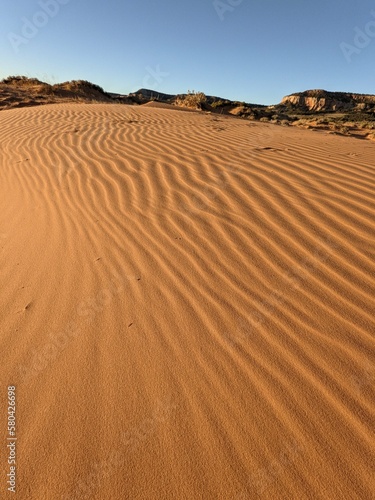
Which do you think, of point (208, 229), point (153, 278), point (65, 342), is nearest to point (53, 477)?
point (65, 342)

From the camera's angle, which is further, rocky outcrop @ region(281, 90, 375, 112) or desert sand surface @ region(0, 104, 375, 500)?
rocky outcrop @ region(281, 90, 375, 112)

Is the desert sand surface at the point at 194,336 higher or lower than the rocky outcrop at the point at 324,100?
higher

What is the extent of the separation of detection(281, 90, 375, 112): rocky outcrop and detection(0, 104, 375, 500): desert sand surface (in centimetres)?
5027

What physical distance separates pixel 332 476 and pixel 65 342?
59.5 inches

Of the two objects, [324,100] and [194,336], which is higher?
[194,336]

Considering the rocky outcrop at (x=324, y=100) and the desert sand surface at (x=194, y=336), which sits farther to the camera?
the rocky outcrop at (x=324, y=100)

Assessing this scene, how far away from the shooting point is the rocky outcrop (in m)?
49.8

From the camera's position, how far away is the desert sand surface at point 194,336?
4.36 feet

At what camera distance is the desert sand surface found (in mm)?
1329

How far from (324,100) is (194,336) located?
5924cm

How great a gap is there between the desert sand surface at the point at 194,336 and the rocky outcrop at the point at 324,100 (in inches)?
1979

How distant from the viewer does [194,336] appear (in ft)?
6.37

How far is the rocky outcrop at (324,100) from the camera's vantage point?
49750 mm

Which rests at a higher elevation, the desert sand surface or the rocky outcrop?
the desert sand surface
